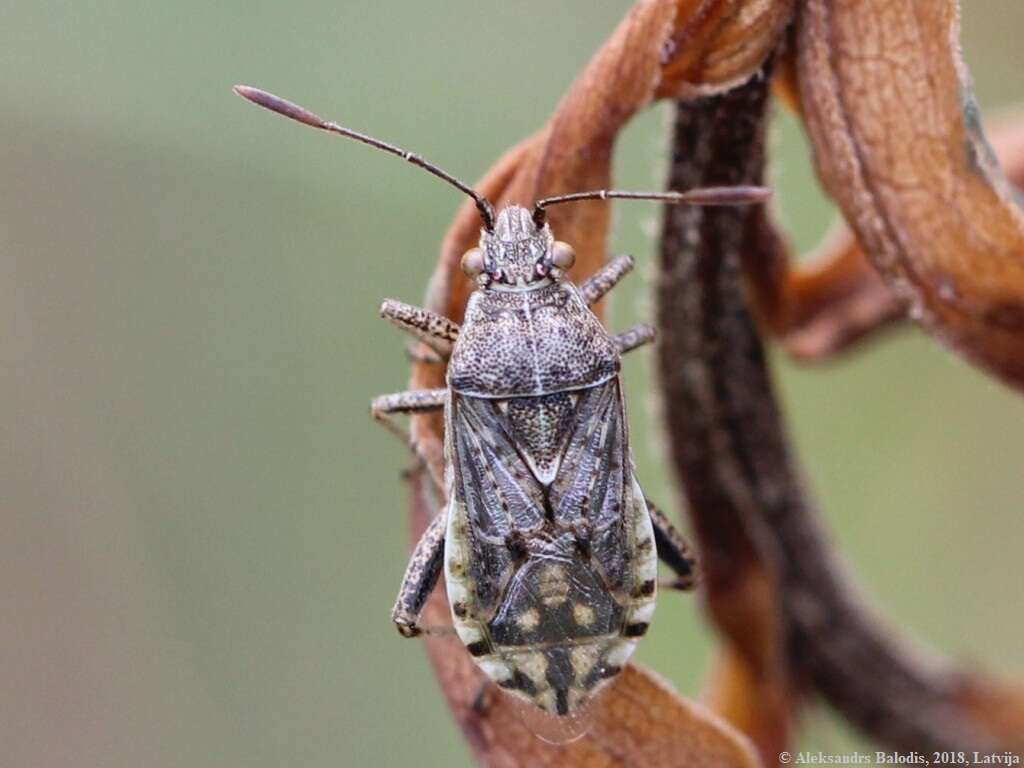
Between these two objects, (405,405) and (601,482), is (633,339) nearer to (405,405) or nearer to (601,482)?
(601,482)

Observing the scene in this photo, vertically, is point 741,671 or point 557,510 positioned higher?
point 557,510

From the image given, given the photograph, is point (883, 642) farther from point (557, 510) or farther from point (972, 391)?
point (972, 391)

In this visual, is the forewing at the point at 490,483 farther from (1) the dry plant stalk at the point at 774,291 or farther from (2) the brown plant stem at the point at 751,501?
(2) the brown plant stem at the point at 751,501

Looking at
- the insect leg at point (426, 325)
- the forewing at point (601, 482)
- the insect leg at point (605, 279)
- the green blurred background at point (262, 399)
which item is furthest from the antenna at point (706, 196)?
the green blurred background at point (262, 399)

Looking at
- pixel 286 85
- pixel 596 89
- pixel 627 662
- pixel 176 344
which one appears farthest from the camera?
pixel 176 344

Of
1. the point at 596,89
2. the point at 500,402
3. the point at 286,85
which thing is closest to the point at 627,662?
the point at 500,402

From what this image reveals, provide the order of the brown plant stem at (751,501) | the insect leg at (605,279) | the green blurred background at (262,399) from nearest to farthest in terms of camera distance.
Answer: the brown plant stem at (751,501) → the insect leg at (605,279) → the green blurred background at (262,399)
